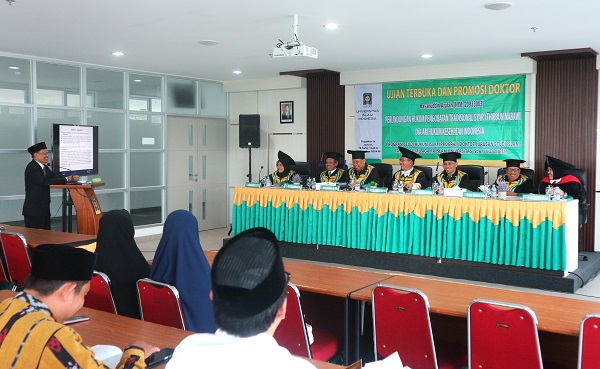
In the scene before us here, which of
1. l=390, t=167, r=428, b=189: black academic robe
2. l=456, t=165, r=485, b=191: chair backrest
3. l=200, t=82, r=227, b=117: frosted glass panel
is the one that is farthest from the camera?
l=200, t=82, r=227, b=117: frosted glass panel

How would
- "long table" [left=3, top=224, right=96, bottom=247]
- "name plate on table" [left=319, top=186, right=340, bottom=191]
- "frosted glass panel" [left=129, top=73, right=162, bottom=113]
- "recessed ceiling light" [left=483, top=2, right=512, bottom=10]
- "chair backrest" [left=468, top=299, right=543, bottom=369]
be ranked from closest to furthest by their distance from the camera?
1. "chair backrest" [left=468, top=299, right=543, bottom=369]
2. "long table" [left=3, top=224, right=96, bottom=247]
3. "recessed ceiling light" [left=483, top=2, right=512, bottom=10]
4. "name plate on table" [left=319, top=186, right=340, bottom=191]
5. "frosted glass panel" [left=129, top=73, right=162, bottom=113]

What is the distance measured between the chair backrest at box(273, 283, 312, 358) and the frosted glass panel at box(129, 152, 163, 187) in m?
7.14

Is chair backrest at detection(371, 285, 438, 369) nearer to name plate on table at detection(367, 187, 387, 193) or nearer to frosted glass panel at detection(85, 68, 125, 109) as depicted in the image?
name plate on table at detection(367, 187, 387, 193)

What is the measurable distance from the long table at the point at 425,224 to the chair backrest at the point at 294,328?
399 cm

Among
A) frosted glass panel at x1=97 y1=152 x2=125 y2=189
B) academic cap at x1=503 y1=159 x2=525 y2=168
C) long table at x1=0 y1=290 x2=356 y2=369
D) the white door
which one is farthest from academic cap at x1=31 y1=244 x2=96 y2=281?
the white door

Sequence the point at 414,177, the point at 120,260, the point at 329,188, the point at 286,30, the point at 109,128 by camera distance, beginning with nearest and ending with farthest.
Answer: the point at 120,260 → the point at 286,30 → the point at 329,188 → the point at 414,177 → the point at 109,128

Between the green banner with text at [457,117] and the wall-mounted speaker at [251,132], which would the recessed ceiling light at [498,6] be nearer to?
the green banner with text at [457,117]

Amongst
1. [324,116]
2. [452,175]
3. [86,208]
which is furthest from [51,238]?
[324,116]

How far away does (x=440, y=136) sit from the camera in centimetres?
912

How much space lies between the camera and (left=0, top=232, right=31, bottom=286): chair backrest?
185 inches

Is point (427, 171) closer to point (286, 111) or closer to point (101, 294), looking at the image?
point (286, 111)

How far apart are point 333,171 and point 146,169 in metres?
3.18

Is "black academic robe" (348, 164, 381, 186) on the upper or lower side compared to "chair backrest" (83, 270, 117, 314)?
upper

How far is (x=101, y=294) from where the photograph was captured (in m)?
3.21
